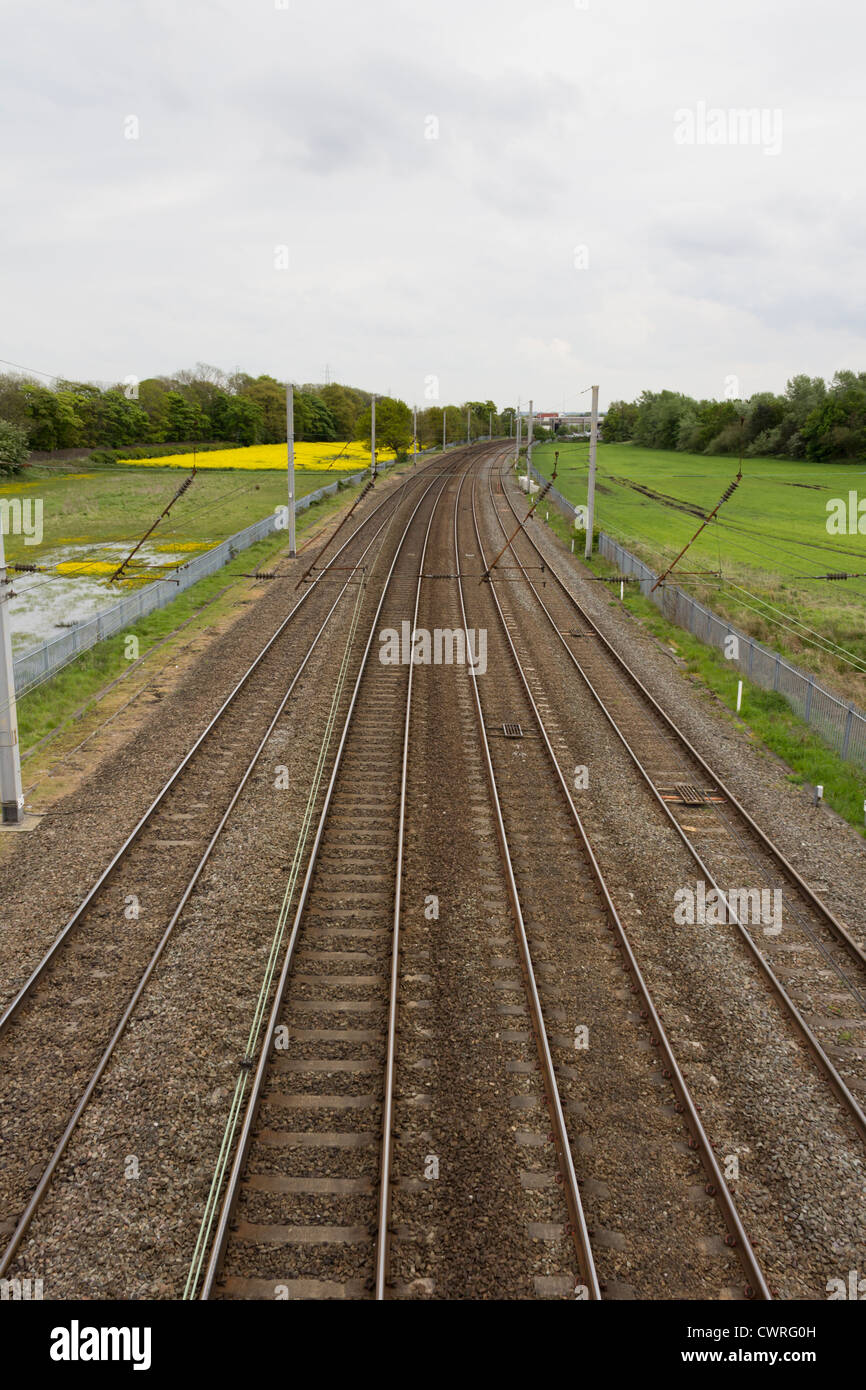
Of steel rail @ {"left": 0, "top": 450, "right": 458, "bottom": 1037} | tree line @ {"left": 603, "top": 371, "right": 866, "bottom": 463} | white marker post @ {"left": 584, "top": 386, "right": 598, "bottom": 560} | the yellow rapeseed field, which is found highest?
tree line @ {"left": 603, "top": 371, "right": 866, "bottom": 463}

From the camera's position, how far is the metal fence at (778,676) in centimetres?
1878

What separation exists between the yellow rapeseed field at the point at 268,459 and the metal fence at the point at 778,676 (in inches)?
2397

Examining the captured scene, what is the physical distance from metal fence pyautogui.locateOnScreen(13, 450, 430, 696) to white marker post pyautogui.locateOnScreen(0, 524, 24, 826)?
19.0ft

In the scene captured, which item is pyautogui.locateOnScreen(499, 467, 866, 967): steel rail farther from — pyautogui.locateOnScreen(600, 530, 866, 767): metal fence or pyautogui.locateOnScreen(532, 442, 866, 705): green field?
pyautogui.locateOnScreen(532, 442, 866, 705): green field

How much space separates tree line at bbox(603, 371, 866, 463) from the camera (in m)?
101

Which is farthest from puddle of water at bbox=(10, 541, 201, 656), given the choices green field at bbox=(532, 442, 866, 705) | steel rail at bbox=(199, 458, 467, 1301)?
green field at bbox=(532, 442, 866, 705)

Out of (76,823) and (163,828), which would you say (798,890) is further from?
(76,823)

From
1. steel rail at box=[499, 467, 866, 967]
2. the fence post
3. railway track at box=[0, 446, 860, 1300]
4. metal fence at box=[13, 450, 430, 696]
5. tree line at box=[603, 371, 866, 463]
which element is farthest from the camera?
tree line at box=[603, 371, 866, 463]

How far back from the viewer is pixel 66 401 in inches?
3573

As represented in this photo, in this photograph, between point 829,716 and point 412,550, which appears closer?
point 829,716

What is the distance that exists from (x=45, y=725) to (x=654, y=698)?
50.0 ft

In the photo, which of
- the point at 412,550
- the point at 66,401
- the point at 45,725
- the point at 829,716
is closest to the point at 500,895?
the point at 829,716

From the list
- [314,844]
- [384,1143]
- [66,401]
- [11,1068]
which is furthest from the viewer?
[66,401]

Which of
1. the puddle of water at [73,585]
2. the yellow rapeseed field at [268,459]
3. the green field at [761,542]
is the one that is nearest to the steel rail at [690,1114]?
the green field at [761,542]
